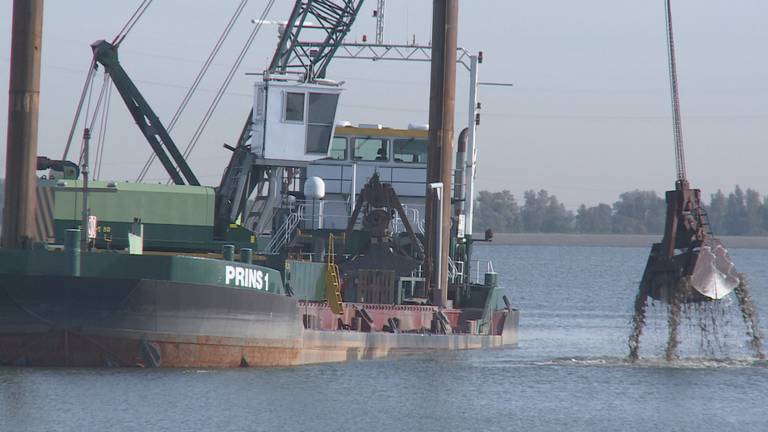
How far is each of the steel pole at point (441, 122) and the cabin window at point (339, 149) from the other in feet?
14.3

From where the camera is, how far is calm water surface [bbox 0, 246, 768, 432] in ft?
82.8

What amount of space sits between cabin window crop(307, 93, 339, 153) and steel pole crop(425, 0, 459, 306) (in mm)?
2739

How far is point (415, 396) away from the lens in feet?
96.5

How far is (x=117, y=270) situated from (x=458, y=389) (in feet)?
26.0

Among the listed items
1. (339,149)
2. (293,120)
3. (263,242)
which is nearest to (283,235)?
(263,242)

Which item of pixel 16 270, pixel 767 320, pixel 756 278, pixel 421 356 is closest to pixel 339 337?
pixel 421 356

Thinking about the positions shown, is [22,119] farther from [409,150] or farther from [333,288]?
[409,150]

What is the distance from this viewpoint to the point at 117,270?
28188 mm

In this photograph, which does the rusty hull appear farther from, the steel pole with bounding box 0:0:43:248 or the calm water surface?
the steel pole with bounding box 0:0:43:248

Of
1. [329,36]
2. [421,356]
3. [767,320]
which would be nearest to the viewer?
[421,356]

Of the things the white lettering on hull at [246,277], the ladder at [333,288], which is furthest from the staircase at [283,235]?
the white lettering on hull at [246,277]

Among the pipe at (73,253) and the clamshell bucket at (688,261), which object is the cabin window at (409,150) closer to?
the clamshell bucket at (688,261)

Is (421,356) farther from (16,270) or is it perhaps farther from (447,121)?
(16,270)

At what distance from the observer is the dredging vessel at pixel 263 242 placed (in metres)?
28.4
